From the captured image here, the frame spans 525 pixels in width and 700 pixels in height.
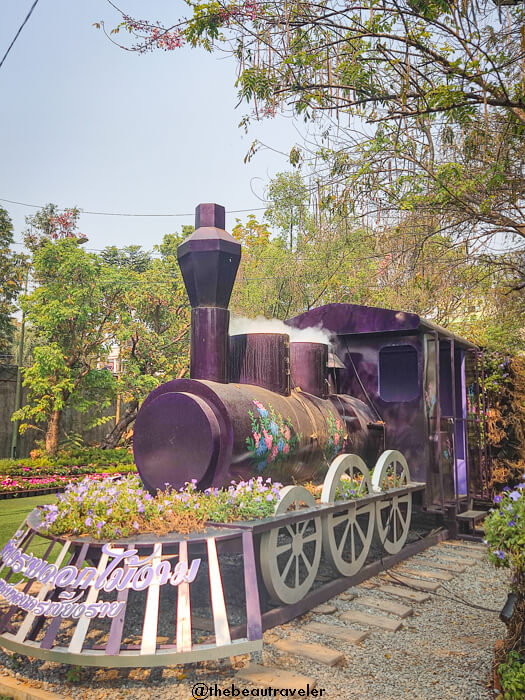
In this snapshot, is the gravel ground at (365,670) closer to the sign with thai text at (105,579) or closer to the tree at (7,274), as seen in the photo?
the sign with thai text at (105,579)

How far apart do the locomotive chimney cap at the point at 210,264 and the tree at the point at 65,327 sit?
986 centimetres

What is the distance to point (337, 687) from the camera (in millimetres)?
3133

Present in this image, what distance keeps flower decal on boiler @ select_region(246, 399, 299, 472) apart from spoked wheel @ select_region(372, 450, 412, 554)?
4.11 feet

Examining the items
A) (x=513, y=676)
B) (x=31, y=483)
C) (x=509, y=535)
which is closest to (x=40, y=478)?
(x=31, y=483)

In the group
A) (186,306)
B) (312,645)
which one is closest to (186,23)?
(312,645)

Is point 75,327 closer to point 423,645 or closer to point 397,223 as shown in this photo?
point 397,223

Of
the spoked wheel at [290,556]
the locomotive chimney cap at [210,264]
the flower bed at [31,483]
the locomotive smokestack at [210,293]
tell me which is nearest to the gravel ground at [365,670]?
the spoked wheel at [290,556]

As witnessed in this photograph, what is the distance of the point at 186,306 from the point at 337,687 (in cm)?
1372

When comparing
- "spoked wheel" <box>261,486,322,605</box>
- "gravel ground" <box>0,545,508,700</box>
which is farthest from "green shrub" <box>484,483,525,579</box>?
"spoked wheel" <box>261,486,322,605</box>

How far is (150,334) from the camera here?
15469 millimetres

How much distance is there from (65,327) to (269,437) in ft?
36.5

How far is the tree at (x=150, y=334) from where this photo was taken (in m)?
15.0

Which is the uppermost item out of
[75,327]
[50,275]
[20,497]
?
[50,275]

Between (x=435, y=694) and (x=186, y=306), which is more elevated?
(x=186, y=306)
